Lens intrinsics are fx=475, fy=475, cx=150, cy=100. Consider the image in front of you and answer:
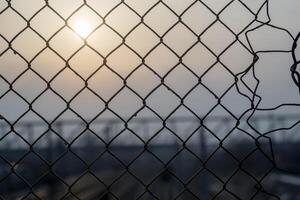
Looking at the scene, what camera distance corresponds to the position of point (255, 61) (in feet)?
5.69

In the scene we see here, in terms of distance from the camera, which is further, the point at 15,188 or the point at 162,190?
the point at 162,190

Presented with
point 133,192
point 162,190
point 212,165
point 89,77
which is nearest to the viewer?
point 89,77

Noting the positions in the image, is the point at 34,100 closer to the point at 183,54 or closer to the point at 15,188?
the point at 183,54

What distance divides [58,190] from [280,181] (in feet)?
6.83

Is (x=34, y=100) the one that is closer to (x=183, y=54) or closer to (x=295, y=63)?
(x=183, y=54)

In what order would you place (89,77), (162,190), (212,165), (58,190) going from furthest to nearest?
(162,190) → (58,190) → (212,165) → (89,77)

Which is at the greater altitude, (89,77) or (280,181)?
(89,77)

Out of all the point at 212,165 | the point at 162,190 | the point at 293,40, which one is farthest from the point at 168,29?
the point at 162,190

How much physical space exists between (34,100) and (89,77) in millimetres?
210

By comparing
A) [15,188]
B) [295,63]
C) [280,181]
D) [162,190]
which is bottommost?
[280,181]

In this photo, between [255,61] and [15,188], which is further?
[15,188]

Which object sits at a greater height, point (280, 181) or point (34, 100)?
point (34, 100)

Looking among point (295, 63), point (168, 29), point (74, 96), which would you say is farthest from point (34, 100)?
point (295, 63)

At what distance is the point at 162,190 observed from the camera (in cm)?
509
